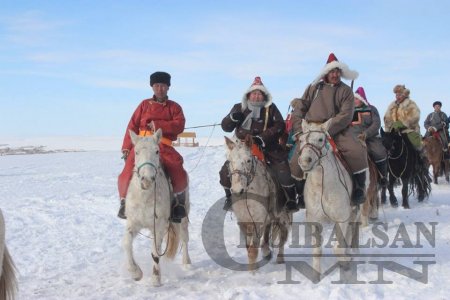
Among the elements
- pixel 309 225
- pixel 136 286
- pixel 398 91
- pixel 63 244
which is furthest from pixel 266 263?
pixel 398 91

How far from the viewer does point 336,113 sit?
6797 millimetres

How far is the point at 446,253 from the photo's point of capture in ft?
22.5

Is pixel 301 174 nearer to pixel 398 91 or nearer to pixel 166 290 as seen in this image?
pixel 166 290

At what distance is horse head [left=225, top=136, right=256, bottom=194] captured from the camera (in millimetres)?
5883

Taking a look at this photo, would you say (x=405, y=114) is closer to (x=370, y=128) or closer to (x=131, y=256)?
(x=370, y=128)

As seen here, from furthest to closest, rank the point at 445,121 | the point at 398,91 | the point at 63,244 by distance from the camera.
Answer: the point at 445,121
the point at 398,91
the point at 63,244

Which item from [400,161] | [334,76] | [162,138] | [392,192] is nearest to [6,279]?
[162,138]

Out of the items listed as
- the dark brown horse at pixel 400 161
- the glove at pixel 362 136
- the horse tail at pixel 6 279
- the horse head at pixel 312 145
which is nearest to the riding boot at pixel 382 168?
the glove at pixel 362 136

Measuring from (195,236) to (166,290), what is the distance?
2916mm

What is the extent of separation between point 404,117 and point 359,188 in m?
5.85

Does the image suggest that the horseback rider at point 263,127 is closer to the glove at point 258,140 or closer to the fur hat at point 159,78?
the glove at point 258,140

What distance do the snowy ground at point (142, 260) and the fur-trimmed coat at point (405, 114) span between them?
74.0 inches

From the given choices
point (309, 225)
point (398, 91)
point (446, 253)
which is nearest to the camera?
point (309, 225)

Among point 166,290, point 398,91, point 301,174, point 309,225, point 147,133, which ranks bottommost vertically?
point 166,290
